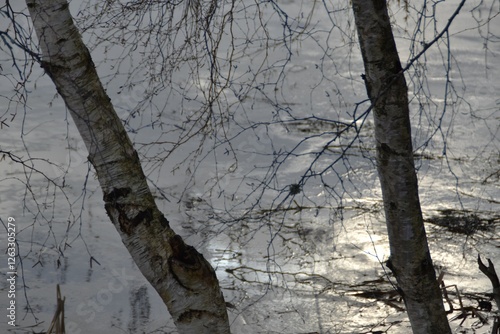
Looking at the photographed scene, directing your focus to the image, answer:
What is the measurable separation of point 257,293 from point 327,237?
81 centimetres

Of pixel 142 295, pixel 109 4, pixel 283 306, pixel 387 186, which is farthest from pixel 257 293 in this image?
pixel 109 4

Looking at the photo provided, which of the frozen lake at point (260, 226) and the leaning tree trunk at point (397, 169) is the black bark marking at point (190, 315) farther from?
the leaning tree trunk at point (397, 169)

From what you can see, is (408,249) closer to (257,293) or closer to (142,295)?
(257,293)

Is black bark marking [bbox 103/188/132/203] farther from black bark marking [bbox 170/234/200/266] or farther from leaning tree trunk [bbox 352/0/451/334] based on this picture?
leaning tree trunk [bbox 352/0/451/334]

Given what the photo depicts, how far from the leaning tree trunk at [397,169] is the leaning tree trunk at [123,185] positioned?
683 millimetres

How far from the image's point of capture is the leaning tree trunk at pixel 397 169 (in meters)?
2.41

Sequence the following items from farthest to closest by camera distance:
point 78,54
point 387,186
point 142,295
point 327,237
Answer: point 327,237 → point 142,295 → point 387,186 → point 78,54

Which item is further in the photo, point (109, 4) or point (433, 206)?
point (433, 206)

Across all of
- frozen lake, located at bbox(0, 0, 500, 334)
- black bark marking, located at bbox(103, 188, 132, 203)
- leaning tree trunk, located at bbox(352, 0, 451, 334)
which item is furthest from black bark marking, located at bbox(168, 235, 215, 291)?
leaning tree trunk, located at bbox(352, 0, 451, 334)

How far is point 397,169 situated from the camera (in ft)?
8.28

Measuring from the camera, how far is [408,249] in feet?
8.54

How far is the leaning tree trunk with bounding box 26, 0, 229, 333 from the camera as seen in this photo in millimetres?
2096

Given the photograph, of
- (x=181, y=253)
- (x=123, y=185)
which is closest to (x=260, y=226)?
(x=181, y=253)

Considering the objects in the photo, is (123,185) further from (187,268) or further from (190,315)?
(190,315)
